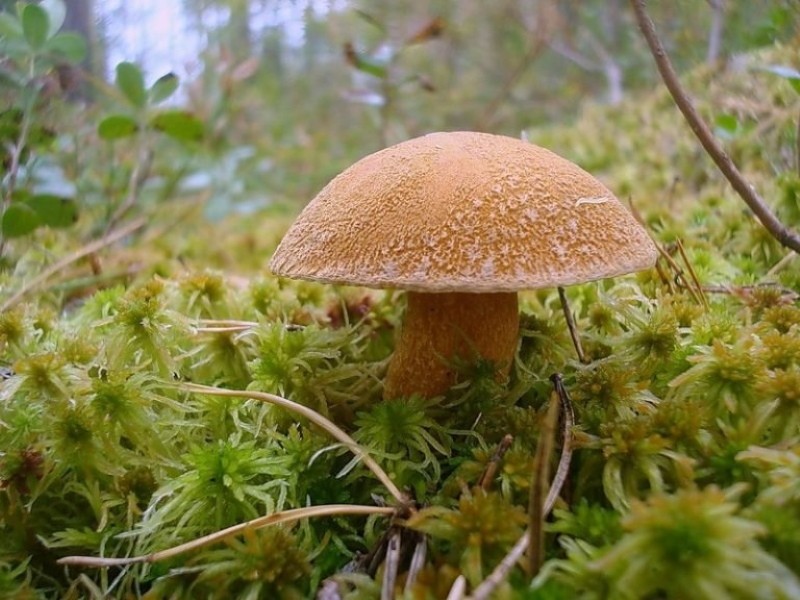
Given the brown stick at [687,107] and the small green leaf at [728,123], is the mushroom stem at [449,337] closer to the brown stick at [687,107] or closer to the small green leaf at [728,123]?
the brown stick at [687,107]

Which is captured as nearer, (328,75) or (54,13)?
(54,13)

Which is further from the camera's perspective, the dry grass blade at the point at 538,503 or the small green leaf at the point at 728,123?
the small green leaf at the point at 728,123

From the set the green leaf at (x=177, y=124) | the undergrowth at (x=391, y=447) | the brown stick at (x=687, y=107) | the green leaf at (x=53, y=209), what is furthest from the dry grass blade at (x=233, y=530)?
the green leaf at (x=177, y=124)

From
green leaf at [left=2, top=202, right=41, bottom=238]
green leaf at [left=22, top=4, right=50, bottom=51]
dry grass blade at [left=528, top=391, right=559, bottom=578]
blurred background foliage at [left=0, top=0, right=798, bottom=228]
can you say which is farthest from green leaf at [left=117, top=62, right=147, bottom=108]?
dry grass blade at [left=528, top=391, right=559, bottom=578]

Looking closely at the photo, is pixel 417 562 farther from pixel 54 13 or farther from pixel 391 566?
pixel 54 13

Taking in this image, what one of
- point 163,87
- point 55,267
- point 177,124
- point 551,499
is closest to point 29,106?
point 163,87

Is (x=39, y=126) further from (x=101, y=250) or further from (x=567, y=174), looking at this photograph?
(x=567, y=174)
